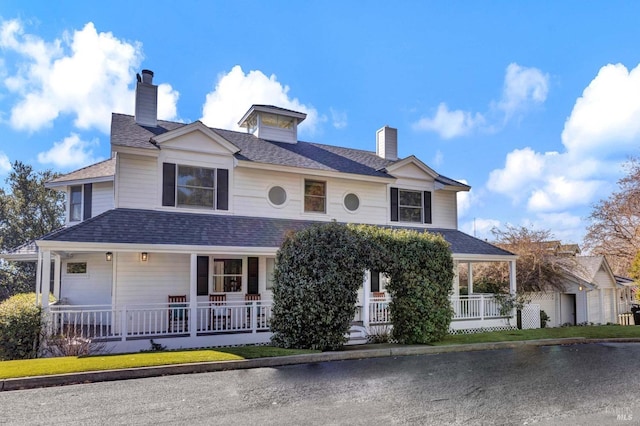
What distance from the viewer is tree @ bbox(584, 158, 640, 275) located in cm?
2734

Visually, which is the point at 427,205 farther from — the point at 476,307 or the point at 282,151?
the point at 282,151

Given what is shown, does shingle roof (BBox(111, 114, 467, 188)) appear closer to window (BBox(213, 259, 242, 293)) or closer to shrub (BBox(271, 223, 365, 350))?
window (BBox(213, 259, 242, 293))

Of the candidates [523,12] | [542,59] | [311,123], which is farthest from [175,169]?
[542,59]

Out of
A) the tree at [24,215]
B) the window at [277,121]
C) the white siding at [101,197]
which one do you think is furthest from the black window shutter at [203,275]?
the tree at [24,215]

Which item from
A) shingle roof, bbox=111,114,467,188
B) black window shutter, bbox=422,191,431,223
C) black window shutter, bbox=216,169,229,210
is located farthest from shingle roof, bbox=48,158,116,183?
black window shutter, bbox=422,191,431,223

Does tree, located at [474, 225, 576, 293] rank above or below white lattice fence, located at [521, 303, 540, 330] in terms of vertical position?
above

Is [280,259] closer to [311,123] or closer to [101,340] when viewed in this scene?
[101,340]

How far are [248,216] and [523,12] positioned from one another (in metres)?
11.8

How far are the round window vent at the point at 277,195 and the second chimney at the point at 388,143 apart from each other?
6.39m

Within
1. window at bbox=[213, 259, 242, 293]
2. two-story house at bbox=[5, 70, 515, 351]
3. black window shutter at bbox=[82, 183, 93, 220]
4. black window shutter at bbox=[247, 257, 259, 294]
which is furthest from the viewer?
black window shutter at bbox=[82, 183, 93, 220]

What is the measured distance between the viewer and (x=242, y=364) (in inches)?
344

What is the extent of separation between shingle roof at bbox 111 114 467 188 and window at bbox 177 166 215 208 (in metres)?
1.23

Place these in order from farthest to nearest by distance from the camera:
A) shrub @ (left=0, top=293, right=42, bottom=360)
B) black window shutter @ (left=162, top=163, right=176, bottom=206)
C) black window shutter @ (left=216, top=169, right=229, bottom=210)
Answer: black window shutter @ (left=216, top=169, right=229, bottom=210)
black window shutter @ (left=162, top=163, right=176, bottom=206)
shrub @ (left=0, top=293, right=42, bottom=360)

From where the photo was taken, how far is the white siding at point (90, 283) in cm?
1420
